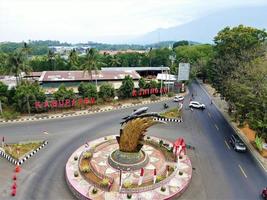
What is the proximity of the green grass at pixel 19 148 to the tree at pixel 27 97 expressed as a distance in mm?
12598

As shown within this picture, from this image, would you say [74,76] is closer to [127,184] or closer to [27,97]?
[27,97]

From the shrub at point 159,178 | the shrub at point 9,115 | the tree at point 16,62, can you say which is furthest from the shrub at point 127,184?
the tree at point 16,62

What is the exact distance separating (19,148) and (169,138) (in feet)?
64.4

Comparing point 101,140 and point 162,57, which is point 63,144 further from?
point 162,57

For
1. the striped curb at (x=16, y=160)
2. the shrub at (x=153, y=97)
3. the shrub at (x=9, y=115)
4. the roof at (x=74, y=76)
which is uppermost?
the roof at (x=74, y=76)

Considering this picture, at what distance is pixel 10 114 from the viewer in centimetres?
4456

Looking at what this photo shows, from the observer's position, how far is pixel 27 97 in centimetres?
4453

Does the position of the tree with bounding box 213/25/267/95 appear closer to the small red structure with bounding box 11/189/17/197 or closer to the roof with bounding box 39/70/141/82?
the roof with bounding box 39/70/141/82

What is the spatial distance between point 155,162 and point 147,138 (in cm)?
697

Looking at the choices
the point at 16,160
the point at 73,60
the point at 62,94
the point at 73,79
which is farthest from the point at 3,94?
the point at 73,60

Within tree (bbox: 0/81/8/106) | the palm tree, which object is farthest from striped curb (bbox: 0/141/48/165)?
the palm tree

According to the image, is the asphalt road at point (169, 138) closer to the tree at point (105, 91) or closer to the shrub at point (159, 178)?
the shrub at point (159, 178)

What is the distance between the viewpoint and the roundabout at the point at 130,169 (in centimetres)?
2428

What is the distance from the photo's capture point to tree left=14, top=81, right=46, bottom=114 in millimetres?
44750
